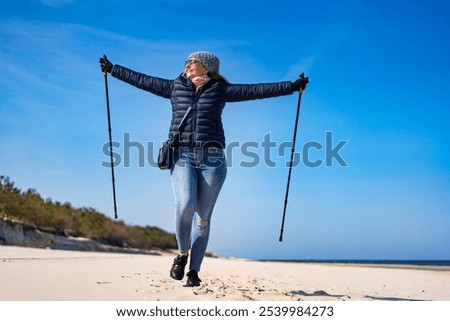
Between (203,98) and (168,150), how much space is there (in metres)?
0.69

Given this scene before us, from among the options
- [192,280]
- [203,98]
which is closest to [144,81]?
[203,98]

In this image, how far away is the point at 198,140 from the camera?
5.39 meters

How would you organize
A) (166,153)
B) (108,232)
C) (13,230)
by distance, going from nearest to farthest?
(166,153), (13,230), (108,232)

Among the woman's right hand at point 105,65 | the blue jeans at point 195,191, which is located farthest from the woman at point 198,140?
the woman's right hand at point 105,65

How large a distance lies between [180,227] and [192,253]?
367 millimetres

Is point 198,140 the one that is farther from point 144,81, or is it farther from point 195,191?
point 144,81

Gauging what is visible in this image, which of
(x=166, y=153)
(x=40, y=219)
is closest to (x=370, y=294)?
(x=166, y=153)

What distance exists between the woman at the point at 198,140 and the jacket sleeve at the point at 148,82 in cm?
1

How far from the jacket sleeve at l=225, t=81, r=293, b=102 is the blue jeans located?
66cm

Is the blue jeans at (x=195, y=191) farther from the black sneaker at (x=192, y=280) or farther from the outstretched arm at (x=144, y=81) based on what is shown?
the outstretched arm at (x=144, y=81)

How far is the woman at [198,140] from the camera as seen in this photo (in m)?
5.39
